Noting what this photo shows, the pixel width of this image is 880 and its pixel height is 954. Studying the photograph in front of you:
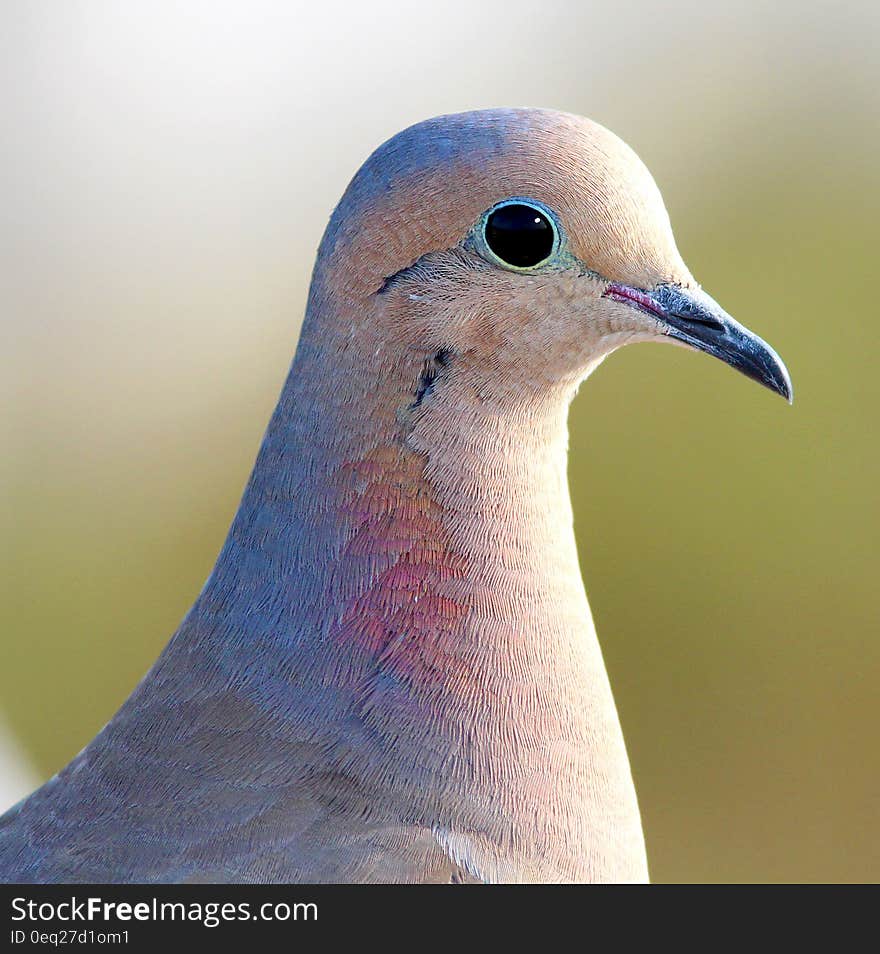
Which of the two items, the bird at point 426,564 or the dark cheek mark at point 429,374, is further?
the dark cheek mark at point 429,374

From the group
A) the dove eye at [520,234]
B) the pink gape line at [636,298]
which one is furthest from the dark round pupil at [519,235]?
the pink gape line at [636,298]

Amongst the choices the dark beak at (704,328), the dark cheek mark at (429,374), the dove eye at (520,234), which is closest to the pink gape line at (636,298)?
the dark beak at (704,328)

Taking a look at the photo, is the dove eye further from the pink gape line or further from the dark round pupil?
the pink gape line

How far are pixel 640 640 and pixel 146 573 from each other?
2.83 m

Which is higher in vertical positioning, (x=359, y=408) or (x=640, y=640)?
(x=640, y=640)

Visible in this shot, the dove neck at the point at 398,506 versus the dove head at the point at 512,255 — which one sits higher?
the dove head at the point at 512,255

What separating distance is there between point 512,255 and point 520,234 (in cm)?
4

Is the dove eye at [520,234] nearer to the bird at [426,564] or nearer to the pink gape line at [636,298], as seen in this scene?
the bird at [426,564]

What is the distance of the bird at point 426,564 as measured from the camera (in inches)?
85.7

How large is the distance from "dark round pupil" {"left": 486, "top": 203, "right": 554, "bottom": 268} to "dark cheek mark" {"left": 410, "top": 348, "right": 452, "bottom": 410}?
186 mm

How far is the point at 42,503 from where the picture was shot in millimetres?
8328

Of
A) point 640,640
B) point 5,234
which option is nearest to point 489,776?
point 640,640

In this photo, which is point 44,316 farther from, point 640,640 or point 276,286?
point 640,640

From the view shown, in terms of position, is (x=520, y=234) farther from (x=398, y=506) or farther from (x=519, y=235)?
(x=398, y=506)
